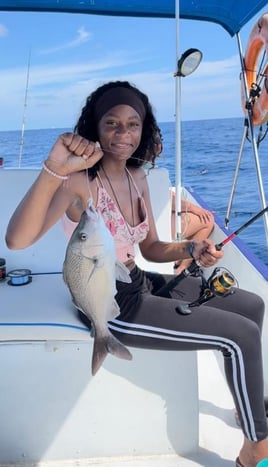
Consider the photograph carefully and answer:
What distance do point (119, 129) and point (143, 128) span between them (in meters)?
0.35

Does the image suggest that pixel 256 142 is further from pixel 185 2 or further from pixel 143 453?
pixel 143 453

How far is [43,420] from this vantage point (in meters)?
2.09

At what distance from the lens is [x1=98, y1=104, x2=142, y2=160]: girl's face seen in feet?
6.51

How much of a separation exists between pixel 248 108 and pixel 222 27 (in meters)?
0.80

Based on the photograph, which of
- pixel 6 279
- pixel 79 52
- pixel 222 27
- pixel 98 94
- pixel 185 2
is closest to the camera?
pixel 98 94

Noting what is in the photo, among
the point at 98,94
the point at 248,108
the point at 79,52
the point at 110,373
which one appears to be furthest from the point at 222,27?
the point at 110,373

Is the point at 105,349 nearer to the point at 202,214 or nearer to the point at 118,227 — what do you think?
the point at 118,227

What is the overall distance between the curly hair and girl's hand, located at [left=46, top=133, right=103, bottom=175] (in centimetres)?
50

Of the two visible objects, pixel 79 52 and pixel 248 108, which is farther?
pixel 79 52

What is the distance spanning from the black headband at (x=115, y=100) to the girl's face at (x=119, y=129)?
20 millimetres

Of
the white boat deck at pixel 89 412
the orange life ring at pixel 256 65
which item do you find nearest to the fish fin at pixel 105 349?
the white boat deck at pixel 89 412

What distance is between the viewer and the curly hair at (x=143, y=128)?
2070 millimetres

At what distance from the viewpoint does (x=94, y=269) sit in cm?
141

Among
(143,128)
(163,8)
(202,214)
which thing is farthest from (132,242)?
(163,8)
